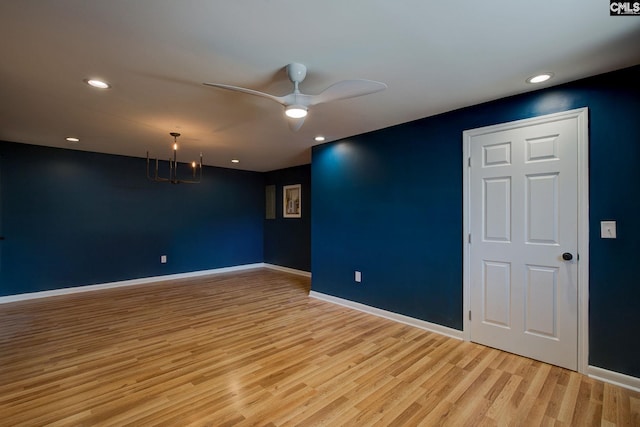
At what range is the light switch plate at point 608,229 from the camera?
223 cm

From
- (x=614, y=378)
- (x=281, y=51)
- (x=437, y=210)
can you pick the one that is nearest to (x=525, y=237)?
(x=437, y=210)

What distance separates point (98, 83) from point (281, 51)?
162cm

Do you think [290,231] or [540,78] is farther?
[290,231]

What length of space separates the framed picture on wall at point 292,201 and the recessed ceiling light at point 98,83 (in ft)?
13.9

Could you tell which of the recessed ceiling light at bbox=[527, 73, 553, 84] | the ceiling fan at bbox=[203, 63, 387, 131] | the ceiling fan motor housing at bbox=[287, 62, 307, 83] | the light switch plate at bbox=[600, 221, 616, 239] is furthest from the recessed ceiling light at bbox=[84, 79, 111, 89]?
the light switch plate at bbox=[600, 221, 616, 239]

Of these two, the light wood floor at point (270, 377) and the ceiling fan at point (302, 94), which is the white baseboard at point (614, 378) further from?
the ceiling fan at point (302, 94)

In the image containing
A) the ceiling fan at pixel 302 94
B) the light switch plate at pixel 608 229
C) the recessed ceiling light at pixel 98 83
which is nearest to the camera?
the ceiling fan at pixel 302 94

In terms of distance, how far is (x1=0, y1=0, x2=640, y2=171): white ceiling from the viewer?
5.14ft

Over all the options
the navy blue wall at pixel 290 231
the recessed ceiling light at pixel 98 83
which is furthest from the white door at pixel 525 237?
the navy blue wall at pixel 290 231

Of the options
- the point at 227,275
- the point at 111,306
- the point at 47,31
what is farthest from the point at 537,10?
the point at 227,275

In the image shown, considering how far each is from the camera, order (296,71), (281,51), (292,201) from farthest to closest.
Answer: (292,201)
(296,71)
(281,51)

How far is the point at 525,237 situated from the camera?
8.65 feet

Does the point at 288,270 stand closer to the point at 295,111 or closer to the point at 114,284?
the point at 114,284

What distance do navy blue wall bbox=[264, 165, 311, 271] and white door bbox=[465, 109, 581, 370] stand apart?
12.4ft
